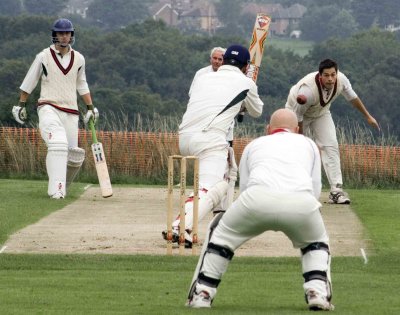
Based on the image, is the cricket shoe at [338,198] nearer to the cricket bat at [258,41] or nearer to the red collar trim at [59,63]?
the cricket bat at [258,41]

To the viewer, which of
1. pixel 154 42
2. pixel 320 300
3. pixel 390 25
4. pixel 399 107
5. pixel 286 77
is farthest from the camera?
pixel 390 25

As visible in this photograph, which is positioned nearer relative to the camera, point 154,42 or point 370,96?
point 370,96

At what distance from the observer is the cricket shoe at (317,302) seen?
11844mm

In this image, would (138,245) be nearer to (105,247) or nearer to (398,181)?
(105,247)

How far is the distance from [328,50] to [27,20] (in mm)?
21234

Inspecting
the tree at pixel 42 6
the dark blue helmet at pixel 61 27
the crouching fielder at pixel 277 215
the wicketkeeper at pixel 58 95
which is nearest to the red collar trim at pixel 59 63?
the wicketkeeper at pixel 58 95

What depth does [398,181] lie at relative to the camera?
2734 centimetres

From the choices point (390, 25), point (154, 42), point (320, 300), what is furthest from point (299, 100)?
point (390, 25)

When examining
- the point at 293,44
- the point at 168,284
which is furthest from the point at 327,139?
the point at 293,44

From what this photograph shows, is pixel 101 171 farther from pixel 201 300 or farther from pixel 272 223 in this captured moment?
pixel 272 223

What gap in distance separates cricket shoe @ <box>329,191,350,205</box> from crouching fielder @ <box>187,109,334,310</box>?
29.6 feet

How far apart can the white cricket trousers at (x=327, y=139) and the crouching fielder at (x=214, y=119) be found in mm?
4698

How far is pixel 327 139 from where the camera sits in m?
21.8

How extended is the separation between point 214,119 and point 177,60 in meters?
96.8
